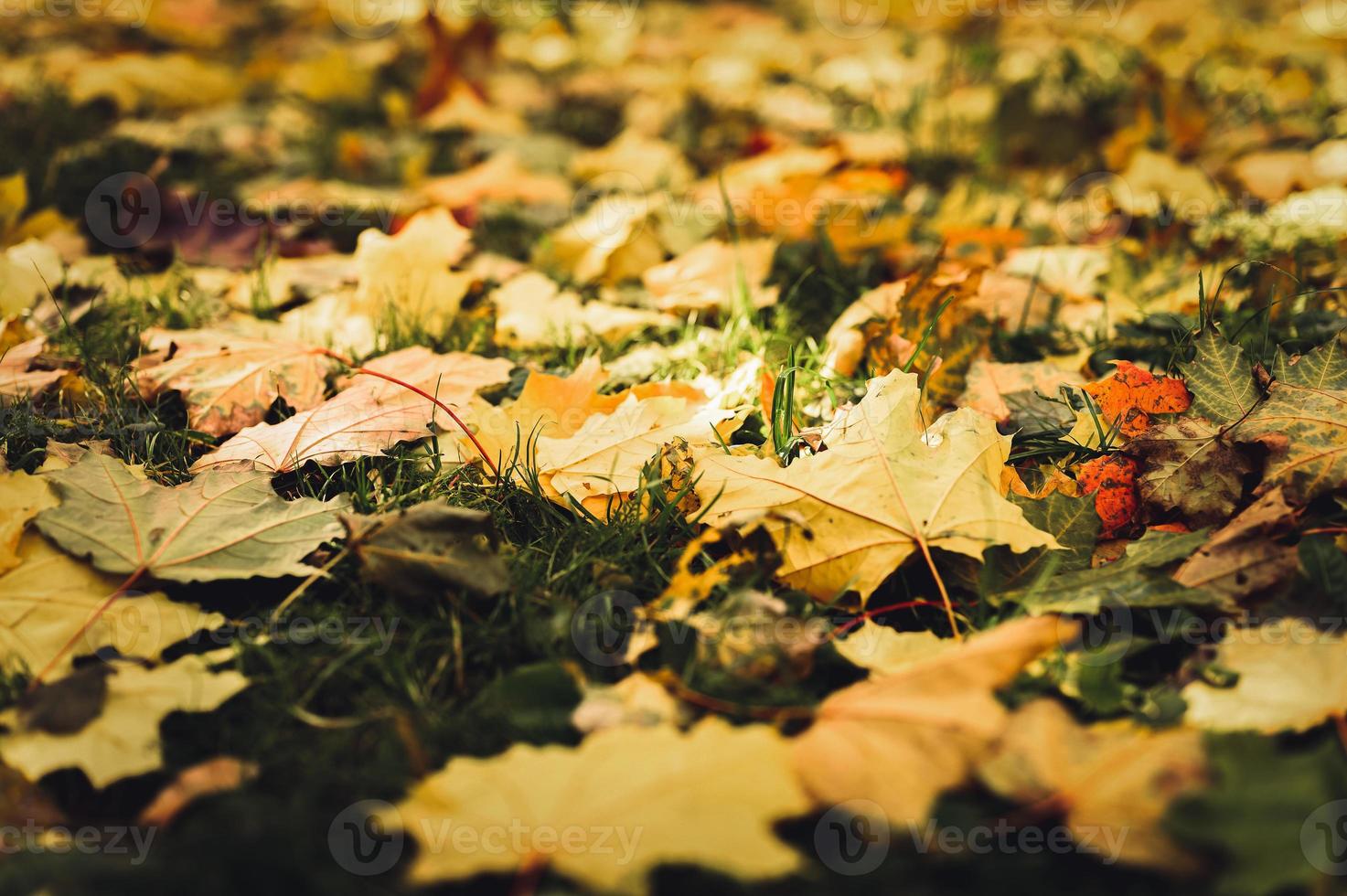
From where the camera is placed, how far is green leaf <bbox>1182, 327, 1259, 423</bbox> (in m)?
1.39

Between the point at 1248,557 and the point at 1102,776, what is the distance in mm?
444

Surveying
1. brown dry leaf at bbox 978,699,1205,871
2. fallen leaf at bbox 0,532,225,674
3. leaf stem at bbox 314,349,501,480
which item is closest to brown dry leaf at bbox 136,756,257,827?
fallen leaf at bbox 0,532,225,674

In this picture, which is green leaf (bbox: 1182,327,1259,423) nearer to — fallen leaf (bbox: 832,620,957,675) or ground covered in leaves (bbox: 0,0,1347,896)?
ground covered in leaves (bbox: 0,0,1347,896)

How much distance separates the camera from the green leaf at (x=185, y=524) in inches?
47.9

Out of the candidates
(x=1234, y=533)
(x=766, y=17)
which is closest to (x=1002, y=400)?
(x=1234, y=533)

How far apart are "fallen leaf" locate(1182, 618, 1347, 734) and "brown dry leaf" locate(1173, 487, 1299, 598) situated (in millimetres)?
73

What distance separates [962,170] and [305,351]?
7.43 feet

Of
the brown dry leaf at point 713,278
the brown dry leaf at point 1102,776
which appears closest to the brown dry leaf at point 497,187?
the brown dry leaf at point 713,278

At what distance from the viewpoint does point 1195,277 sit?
6.67ft

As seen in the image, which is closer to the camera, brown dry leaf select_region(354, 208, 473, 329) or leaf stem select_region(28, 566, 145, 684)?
leaf stem select_region(28, 566, 145, 684)

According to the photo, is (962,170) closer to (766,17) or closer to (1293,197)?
(1293,197)

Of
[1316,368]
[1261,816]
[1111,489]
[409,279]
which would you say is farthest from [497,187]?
[1261,816]

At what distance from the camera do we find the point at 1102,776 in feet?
3.04

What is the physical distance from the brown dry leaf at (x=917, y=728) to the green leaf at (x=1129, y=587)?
122 mm
